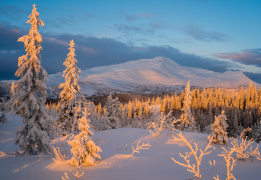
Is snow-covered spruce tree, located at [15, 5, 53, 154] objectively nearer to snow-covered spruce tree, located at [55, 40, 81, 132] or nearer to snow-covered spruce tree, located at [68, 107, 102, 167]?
snow-covered spruce tree, located at [68, 107, 102, 167]

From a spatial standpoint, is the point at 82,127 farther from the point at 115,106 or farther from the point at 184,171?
the point at 115,106

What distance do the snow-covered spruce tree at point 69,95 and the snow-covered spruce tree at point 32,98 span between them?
8.65m

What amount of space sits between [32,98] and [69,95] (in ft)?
31.5

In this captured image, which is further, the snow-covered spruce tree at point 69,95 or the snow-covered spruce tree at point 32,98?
the snow-covered spruce tree at point 69,95

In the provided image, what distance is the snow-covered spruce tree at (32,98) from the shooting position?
10.3 meters

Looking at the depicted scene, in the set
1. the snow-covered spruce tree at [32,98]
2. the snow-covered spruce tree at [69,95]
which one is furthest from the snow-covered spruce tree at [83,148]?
the snow-covered spruce tree at [69,95]

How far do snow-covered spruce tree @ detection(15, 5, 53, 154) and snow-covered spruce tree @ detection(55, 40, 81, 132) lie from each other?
28.4ft

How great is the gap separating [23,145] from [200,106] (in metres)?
92.6

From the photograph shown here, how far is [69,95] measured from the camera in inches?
783

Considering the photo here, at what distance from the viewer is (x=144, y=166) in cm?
657

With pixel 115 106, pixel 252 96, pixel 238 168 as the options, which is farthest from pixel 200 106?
pixel 238 168

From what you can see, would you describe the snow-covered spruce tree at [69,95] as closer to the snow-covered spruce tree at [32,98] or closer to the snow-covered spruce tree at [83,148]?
the snow-covered spruce tree at [32,98]

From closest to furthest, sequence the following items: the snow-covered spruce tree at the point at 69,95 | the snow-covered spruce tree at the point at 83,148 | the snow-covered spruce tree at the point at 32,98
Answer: the snow-covered spruce tree at the point at 83,148 → the snow-covered spruce tree at the point at 32,98 → the snow-covered spruce tree at the point at 69,95

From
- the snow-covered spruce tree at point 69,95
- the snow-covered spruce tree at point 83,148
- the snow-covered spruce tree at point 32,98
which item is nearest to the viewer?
the snow-covered spruce tree at point 83,148
